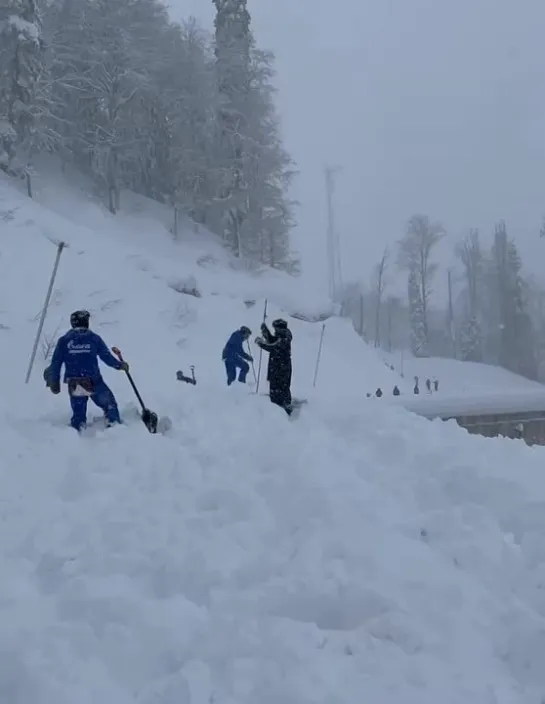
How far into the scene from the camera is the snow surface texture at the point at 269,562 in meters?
3.38

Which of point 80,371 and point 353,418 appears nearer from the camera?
point 80,371

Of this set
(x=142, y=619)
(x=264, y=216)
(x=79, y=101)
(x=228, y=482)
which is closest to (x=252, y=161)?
(x=264, y=216)

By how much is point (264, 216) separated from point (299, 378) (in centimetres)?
1471

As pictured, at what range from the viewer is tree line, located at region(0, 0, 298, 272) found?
30609 millimetres

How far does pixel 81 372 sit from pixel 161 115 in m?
28.7

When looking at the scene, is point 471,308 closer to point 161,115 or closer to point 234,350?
point 161,115

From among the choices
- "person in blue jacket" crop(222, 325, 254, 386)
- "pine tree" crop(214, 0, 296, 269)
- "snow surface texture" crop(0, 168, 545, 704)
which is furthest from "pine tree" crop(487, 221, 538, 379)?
"snow surface texture" crop(0, 168, 545, 704)

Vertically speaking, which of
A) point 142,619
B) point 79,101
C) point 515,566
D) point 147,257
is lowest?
point 142,619

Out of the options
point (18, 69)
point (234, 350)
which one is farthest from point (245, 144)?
point (234, 350)

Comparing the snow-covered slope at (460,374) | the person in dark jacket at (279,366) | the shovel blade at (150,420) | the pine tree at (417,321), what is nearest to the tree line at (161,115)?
the snow-covered slope at (460,374)

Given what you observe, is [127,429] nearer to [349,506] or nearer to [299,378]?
[349,506]

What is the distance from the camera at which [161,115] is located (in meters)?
33.6

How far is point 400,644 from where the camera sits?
3.63 meters

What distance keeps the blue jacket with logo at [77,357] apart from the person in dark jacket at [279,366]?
267cm
